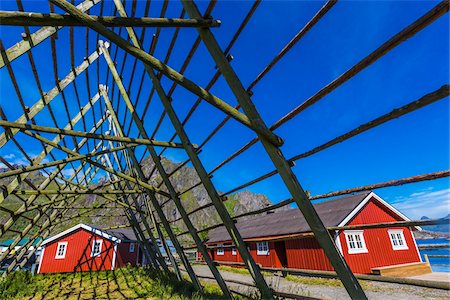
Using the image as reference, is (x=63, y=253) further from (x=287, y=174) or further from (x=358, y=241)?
(x=287, y=174)

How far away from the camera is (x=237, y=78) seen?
1.95m

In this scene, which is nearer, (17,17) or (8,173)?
(17,17)

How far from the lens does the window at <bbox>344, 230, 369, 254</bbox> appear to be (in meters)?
12.1

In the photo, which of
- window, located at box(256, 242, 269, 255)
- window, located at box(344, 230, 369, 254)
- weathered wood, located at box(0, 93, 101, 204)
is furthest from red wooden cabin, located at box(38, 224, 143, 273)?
window, located at box(344, 230, 369, 254)

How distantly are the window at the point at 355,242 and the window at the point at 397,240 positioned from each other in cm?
205

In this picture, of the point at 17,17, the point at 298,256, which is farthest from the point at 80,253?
the point at 17,17

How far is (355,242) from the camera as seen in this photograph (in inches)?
487

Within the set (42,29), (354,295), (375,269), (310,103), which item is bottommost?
(375,269)

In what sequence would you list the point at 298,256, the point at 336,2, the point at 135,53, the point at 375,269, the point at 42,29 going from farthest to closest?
the point at 298,256 < the point at 375,269 < the point at 42,29 < the point at 135,53 < the point at 336,2

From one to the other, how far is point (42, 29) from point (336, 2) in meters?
3.70

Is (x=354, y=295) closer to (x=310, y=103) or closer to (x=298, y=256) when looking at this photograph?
(x=310, y=103)

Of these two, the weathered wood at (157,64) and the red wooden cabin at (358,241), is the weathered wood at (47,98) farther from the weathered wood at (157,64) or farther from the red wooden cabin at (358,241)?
the red wooden cabin at (358,241)

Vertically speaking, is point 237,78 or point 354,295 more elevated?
point 237,78

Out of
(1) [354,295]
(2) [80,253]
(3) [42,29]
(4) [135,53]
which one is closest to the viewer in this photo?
(1) [354,295]
